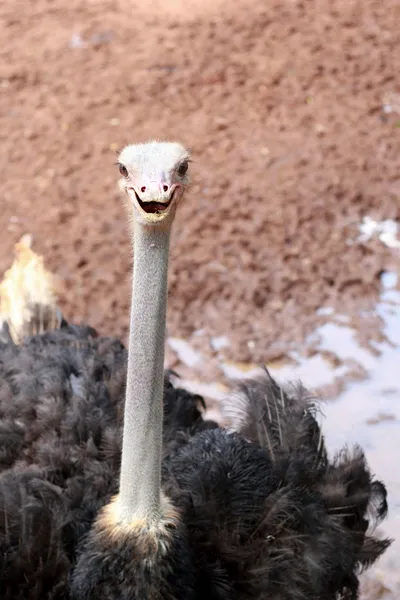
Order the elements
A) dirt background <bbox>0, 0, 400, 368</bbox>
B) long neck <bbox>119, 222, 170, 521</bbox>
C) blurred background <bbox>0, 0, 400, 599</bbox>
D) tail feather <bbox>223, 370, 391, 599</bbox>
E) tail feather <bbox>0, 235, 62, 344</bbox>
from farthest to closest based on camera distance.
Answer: dirt background <bbox>0, 0, 400, 368</bbox> < blurred background <bbox>0, 0, 400, 599</bbox> < tail feather <bbox>0, 235, 62, 344</bbox> < tail feather <bbox>223, 370, 391, 599</bbox> < long neck <bbox>119, 222, 170, 521</bbox>

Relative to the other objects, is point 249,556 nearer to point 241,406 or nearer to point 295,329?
point 241,406

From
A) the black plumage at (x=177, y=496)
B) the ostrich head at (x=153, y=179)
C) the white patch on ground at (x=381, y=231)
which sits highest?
the white patch on ground at (x=381, y=231)

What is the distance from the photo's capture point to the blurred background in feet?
12.5

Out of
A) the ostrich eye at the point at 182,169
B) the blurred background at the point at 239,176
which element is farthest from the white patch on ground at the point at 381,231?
the ostrich eye at the point at 182,169

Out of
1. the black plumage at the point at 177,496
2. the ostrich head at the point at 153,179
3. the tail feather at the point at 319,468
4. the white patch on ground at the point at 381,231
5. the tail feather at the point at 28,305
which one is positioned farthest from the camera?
the white patch on ground at the point at 381,231

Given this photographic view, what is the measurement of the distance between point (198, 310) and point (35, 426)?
1.61 meters

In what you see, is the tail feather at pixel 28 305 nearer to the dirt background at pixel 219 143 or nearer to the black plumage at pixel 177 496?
the black plumage at pixel 177 496

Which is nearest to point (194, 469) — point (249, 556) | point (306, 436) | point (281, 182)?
point (249, 556)

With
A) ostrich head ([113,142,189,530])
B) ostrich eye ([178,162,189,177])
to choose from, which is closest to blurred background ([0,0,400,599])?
ostrich head ([113,142,189,530])

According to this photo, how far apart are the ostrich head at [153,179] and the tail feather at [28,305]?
1423mm

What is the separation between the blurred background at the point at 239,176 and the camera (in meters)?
3.81

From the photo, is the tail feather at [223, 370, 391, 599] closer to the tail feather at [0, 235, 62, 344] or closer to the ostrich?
the ostrich

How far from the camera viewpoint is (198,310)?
13.0 ft

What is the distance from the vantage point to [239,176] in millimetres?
4570
